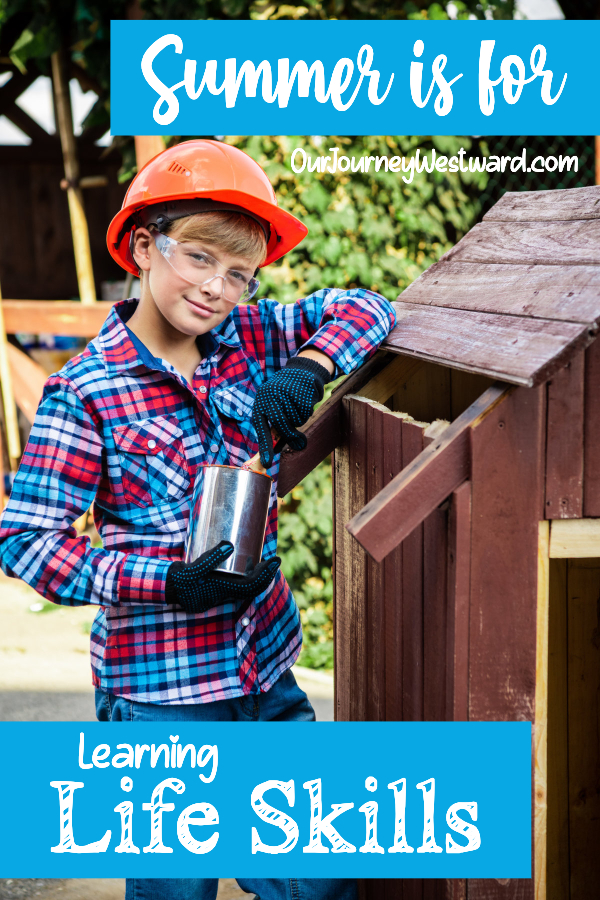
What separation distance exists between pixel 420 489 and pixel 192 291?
25.4 inches

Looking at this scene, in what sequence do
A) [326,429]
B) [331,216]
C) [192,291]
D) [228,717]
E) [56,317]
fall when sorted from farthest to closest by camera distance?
1. [56,317]
2. [331,216]
3. [326,429]
4. [228,717]
5. [192,291]

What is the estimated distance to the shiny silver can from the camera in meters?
1.60

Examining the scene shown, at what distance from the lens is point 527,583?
1.44 m

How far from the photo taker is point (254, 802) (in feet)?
5.76

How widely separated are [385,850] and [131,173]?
13.0 feet

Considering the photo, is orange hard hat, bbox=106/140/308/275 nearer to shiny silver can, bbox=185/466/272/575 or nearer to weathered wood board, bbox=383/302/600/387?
weathered wood board, bbox=383/302/600/387

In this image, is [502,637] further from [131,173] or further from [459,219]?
[131,173]

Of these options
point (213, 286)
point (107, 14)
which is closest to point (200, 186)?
point (213, 286)

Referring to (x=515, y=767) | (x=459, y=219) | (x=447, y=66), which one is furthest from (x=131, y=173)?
(x=515, y=767)

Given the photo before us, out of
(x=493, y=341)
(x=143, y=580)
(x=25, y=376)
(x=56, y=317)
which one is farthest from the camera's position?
(x=25, y=376)

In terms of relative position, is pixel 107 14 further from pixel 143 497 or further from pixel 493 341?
pixel 493 341

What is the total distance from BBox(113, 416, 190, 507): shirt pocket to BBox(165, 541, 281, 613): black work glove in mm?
205

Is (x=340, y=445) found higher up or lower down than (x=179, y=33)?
lower down

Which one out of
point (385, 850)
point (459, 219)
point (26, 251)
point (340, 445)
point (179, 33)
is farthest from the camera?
point (26, 251)
